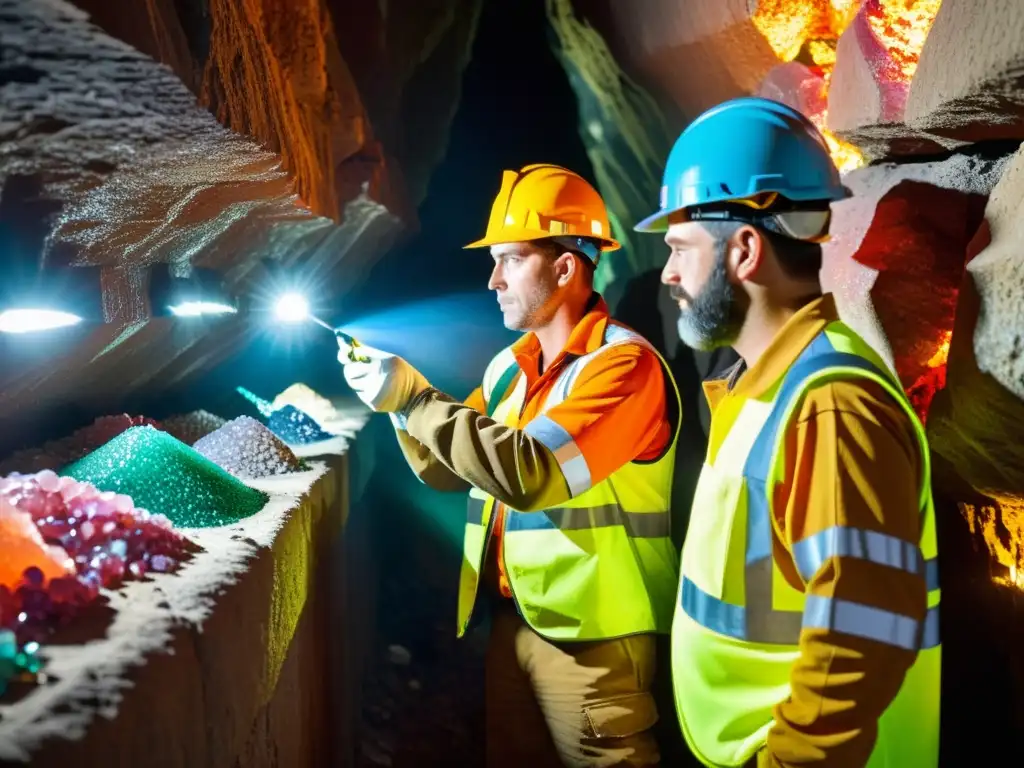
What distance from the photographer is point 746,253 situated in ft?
5.40

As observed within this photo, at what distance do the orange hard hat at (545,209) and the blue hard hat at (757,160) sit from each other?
33.0 inches

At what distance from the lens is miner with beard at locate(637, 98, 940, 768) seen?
1.28m

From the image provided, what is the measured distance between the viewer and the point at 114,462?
1.94 meters

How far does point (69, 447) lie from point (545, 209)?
1.81 metres

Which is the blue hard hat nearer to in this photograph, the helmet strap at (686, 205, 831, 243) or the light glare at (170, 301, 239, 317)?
the helmet strap at (686, 205, 831, 243)

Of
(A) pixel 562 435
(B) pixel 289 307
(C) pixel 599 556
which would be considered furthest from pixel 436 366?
(A) pixel 562 435

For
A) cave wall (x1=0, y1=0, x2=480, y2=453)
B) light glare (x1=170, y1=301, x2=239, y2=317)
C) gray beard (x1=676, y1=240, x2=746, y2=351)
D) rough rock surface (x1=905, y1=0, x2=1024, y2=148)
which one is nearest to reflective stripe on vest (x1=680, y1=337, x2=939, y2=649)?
gray beard (x1=676, y1=240, x2=746, y2=351)

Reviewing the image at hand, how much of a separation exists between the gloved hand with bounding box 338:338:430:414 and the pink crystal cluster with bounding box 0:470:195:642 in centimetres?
81

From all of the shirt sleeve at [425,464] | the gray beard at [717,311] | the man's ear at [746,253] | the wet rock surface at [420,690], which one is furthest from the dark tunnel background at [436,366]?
the man's ear at [746,253]

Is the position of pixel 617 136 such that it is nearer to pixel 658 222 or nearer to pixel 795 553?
pixel 658 222

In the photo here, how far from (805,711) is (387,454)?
5818 mm

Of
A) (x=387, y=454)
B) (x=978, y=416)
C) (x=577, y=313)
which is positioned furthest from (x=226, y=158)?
(x=387, y=454)

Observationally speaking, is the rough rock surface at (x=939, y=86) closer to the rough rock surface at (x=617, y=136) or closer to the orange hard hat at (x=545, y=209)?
the orange hard hat at (x=545, y=209)

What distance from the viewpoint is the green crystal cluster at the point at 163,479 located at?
1.88 meters
